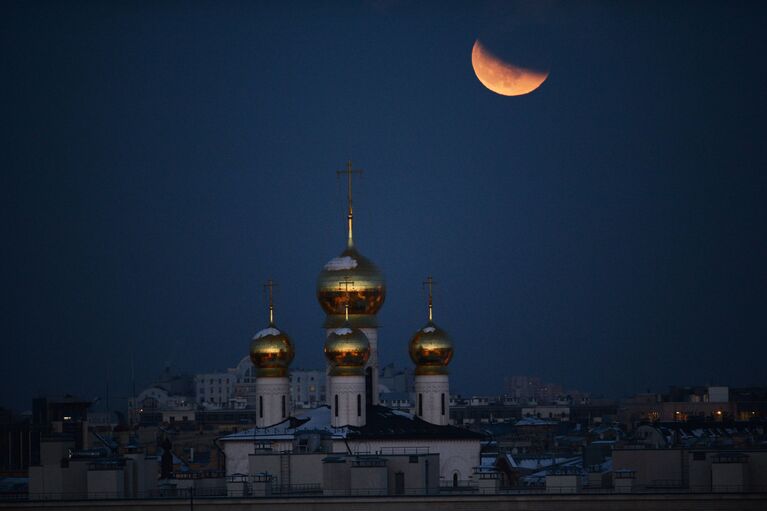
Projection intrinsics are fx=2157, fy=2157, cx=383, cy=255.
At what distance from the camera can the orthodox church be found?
59.0m

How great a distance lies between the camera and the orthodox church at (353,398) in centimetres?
5900

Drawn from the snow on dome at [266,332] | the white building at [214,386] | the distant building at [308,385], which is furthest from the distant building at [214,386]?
the snow on dome at [266,332]

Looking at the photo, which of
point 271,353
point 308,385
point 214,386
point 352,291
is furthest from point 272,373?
point 214,386

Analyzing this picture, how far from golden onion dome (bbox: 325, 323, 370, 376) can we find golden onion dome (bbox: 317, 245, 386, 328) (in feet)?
6.53

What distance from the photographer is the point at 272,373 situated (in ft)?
212

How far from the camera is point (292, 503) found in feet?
155

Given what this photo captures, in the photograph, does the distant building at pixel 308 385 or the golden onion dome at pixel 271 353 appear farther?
the distant building at pixel 308 385

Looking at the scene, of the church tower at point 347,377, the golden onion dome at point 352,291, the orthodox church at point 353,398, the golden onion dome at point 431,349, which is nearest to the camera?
the orthodox church at point 353,398

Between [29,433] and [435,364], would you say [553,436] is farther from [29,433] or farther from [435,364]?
[435,364]

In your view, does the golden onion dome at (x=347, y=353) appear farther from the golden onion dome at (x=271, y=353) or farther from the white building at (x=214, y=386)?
the white building at (x=214, y=386)

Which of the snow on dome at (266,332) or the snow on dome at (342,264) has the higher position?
the snow on dome at (342,264)

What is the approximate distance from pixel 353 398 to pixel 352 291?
12.1ft

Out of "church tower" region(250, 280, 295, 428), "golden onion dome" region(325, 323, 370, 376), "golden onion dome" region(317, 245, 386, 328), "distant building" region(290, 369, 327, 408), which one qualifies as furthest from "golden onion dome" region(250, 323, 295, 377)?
"distant building" region(290, 369, 327, 408)

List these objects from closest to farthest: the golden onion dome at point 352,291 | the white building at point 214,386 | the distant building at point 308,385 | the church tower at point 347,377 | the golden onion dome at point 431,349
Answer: the church tower at point 347,377
the golden onion dome at point 352,291
the golden onion dome at point 431,349
the distant building at point 308,385
the white building at point 214,386
